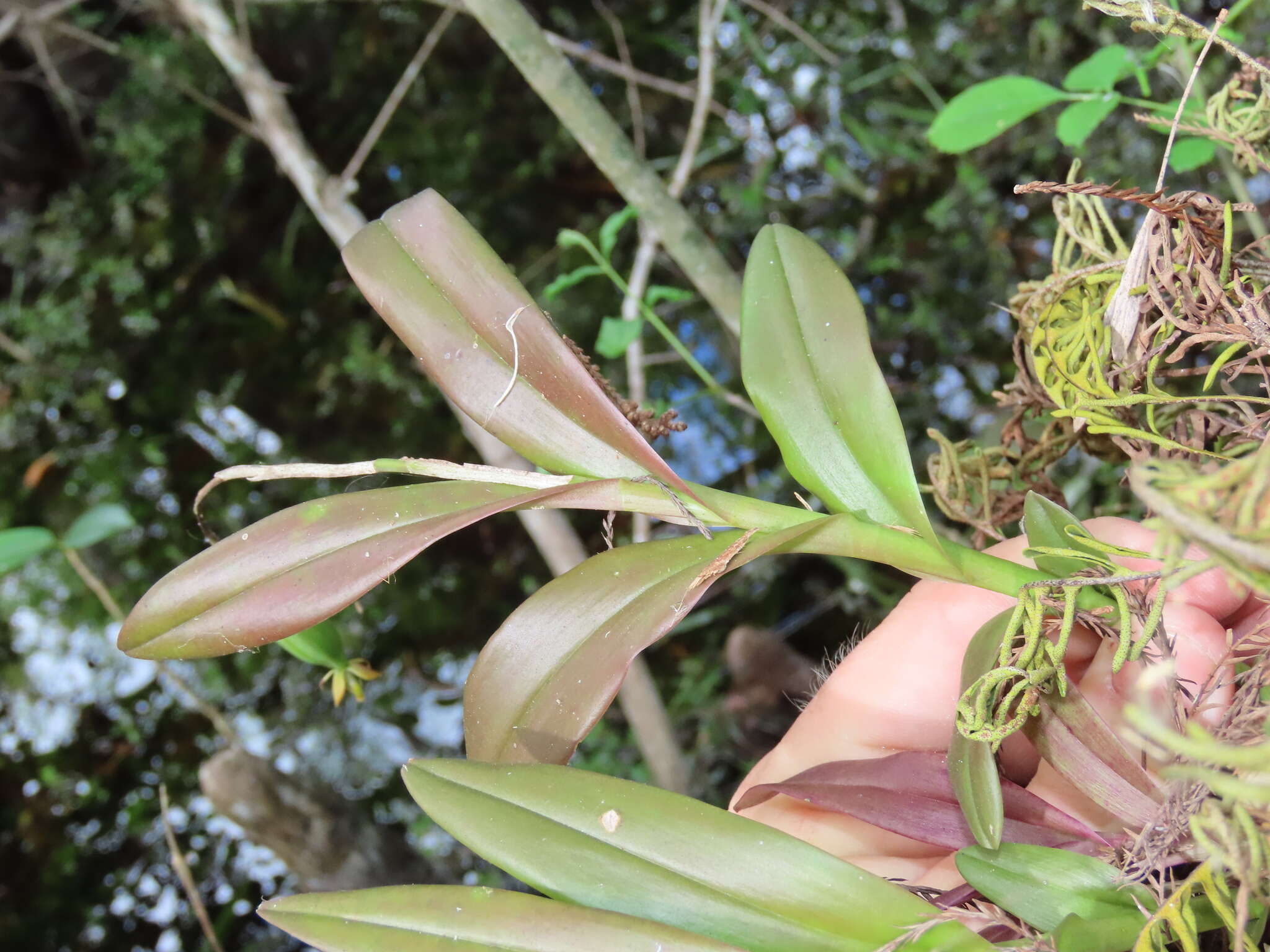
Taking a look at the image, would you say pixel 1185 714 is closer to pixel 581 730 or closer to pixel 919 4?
pixel 581 730

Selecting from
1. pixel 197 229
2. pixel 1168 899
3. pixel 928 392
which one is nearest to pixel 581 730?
pixel 1168 899

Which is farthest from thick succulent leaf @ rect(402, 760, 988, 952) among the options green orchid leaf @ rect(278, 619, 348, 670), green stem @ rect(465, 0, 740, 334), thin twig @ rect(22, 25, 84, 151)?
thin twig @ rect(22, 25, 84, 151)

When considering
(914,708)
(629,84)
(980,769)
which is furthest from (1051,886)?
(629,84)

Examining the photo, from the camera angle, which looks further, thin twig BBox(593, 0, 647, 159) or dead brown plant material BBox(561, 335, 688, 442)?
thin twig BBox(593, 0, 647, 159)

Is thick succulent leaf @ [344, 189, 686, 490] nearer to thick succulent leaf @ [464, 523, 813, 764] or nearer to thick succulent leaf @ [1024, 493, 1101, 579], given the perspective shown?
thick succulent leaf @ [464, 523, 813, 764]

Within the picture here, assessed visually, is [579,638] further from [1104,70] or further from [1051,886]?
[1104,70]

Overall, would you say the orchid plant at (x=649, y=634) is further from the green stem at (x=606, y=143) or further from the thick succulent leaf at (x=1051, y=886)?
the green stem at (x=606, y=143)
